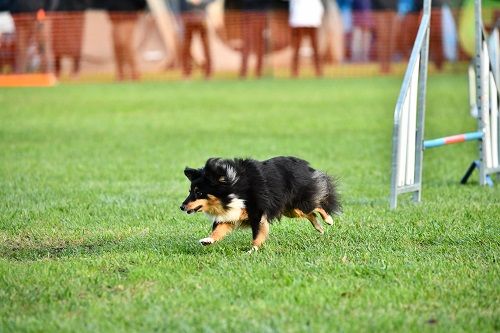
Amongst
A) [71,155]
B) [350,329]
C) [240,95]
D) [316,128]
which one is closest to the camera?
[350,329]

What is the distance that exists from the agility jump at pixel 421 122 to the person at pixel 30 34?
15591 mm

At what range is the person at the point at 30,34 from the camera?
2330 cm

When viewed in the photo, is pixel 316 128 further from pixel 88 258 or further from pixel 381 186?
pixel 88 258

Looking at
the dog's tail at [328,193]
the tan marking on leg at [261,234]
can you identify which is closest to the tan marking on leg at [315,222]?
the dog's tail at [328,193]

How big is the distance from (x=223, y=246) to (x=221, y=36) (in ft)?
61.7

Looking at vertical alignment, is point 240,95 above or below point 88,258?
below

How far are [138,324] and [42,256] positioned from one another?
180 cm

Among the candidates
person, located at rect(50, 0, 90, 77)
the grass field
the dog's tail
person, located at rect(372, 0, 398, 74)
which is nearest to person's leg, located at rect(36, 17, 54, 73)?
person, located at rect(50, 0, 90, 77)

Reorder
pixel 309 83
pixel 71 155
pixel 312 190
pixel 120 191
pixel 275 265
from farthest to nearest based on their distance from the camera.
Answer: pixel 309 83 → pixel 71 155 → pixel 120 191 → pixel 312 190 → pixel 275 265

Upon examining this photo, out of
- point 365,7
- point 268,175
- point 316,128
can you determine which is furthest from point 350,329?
point 365,7

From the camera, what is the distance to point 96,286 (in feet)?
17.4

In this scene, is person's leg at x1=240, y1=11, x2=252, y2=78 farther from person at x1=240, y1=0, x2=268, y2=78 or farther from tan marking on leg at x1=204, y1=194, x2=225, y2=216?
tan marking on leg at x1=204, y1=194, x2=225, y2=216

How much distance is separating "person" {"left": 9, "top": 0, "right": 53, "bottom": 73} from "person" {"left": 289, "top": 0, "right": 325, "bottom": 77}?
17.9 feet

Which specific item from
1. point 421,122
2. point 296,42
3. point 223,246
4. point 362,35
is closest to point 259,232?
point 223,246
